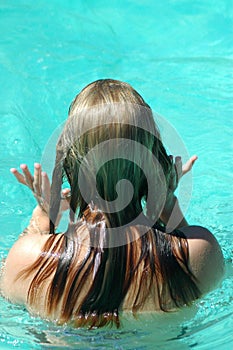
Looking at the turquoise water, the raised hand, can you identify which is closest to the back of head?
the raised hand

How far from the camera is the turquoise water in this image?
2469 mm

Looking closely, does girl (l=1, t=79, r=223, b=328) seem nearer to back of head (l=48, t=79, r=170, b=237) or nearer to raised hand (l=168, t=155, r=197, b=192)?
back of head (l=48, t=79, r=170, b=237)

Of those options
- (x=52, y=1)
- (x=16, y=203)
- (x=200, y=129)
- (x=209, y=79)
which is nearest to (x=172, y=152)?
(x=200, y=129)

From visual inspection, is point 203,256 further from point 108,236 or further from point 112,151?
point 112,151

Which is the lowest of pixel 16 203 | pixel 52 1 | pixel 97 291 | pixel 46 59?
pixel 16 203

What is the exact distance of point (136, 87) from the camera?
194 inches

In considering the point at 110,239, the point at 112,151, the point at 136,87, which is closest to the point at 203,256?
the point at 110,239

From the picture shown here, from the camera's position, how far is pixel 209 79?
504cm

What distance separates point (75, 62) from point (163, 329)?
3096 mm

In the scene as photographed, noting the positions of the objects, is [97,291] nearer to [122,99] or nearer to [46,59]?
[122,99]

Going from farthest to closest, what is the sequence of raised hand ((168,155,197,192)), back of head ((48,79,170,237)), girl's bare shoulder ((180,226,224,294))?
raised hand ((168,155,197,192)) → girl's bare shoulder ((180,226,224,294)) → back of head ((48,79,170,237))

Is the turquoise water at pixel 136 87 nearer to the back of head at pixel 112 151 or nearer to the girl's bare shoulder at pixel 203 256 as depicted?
the girl's bare shoulder at pixel 203 256

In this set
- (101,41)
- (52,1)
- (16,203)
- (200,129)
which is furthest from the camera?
(52,1)

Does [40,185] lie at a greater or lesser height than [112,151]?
lesser
